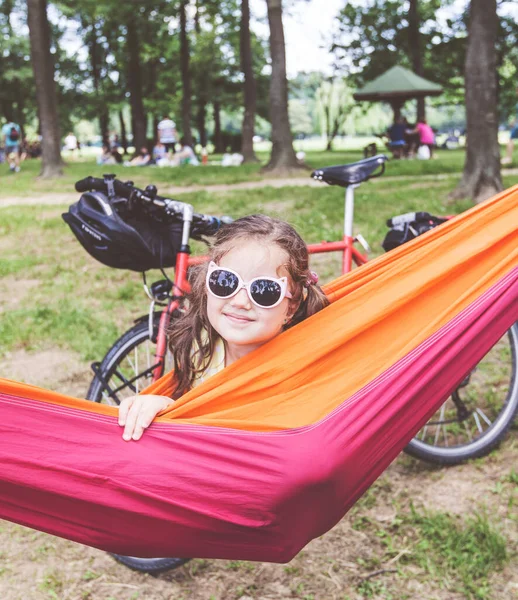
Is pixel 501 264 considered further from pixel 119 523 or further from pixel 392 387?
pixel 119 523

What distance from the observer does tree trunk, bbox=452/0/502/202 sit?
23.9 feet

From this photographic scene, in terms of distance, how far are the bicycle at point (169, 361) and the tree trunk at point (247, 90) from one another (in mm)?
14192

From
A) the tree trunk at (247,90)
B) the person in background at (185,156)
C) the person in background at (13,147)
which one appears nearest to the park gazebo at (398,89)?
the person in background at (185,156)

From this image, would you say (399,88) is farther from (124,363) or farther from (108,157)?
(124,363)

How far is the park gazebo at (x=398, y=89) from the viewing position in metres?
22.0

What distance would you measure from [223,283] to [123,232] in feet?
2.83

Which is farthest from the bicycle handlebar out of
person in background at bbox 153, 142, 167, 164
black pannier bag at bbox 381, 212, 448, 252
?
person in background at bbox 153, 142, 167, 164

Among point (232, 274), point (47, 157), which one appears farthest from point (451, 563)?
point (47, 157)

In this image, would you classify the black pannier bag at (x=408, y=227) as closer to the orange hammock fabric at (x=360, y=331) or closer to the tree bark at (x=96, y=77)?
the orange hammock fabric at (x=360, y=331)

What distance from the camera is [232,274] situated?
5.43 feet

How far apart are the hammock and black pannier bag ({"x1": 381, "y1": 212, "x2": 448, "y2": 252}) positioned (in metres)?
1.03

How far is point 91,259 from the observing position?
6258 millimetres

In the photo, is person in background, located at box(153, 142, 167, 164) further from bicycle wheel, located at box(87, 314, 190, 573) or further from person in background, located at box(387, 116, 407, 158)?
bicycle wheel, located at box(87, 314, 190, 573)

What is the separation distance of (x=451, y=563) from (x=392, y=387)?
88cm
